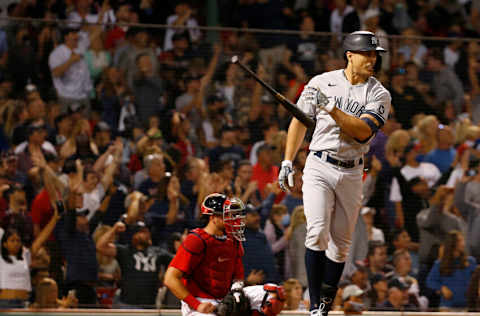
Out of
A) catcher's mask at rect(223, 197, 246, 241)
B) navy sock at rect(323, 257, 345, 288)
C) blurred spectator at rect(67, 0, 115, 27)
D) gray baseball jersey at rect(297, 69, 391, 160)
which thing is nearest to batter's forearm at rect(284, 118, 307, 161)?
gray baseball jersey at rect(297, 69, 391, 160)

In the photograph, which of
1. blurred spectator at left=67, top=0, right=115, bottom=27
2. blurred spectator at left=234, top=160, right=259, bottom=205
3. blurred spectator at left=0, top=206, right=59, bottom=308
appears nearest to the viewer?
blurred spectator at left=0, top=206, right=59, bottom=308

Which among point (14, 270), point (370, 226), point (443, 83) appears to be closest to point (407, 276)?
point (370, 226)

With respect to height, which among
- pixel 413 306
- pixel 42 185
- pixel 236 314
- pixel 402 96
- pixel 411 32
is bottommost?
pixel 413 306

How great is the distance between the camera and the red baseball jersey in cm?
606

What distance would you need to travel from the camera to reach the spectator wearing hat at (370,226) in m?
8.82

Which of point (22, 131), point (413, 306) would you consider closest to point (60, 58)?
point (22, 131)

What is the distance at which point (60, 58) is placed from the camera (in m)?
8.82

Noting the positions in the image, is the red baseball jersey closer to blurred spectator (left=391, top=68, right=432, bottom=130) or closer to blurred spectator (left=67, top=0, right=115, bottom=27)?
blurred spectator (left=391, top=68, right=432, bottom=130)

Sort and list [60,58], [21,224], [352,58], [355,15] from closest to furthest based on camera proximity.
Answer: [352,58]
[21,224]
[60,58]
[355,15]

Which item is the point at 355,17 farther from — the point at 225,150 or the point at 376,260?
the point at 376,260

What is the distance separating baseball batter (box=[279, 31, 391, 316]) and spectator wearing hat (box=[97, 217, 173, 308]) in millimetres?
2826

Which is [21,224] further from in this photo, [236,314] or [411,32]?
[411,32]

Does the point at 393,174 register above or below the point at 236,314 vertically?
above

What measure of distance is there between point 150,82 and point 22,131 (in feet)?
4.56
